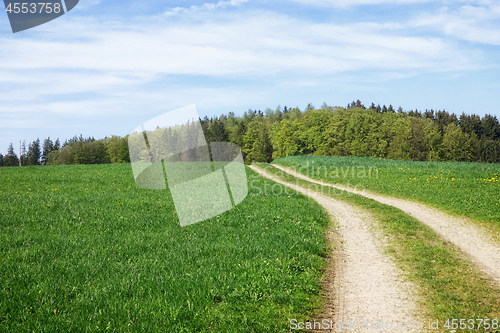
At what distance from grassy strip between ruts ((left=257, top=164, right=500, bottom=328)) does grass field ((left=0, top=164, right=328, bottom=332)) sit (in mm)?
2257

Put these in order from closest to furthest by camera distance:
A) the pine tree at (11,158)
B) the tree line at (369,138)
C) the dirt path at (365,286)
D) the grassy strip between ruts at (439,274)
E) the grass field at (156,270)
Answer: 1. the grass field at (156,270)
2. the dirt path at (365,286)
3. the grassy strip between ruts at (439,274)
4. the tree line at (369,138)
5. the pine tree at (11,158)

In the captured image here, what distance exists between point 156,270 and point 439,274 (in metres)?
6.92

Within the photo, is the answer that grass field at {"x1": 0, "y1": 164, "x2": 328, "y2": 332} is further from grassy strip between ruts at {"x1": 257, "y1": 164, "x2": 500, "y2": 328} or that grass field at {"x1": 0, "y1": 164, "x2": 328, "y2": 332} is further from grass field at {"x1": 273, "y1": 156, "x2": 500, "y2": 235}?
grass field at {"x1": 273, "y1": 156, "x2": 500, "y2": 235}

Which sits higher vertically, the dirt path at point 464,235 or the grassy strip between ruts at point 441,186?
the grassy strip between ruts at point 441,186

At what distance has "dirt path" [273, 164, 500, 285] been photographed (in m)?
8.78

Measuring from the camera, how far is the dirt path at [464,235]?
346 inches

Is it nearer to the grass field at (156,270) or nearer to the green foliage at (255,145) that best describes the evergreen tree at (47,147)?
the green foliage at (255,145)

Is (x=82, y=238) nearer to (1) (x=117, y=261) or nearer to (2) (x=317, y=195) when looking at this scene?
(1) (x=117, y=261)

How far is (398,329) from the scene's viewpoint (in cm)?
561

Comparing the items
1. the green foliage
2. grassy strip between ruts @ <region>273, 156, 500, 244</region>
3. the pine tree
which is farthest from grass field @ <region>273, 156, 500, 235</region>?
the pine tree

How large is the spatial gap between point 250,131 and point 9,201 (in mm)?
90359

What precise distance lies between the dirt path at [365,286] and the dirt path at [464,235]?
2351 mm

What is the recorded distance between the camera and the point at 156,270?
7680 mm

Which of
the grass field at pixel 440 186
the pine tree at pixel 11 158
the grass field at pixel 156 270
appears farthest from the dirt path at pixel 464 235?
the pine tree at pixel 11 158
